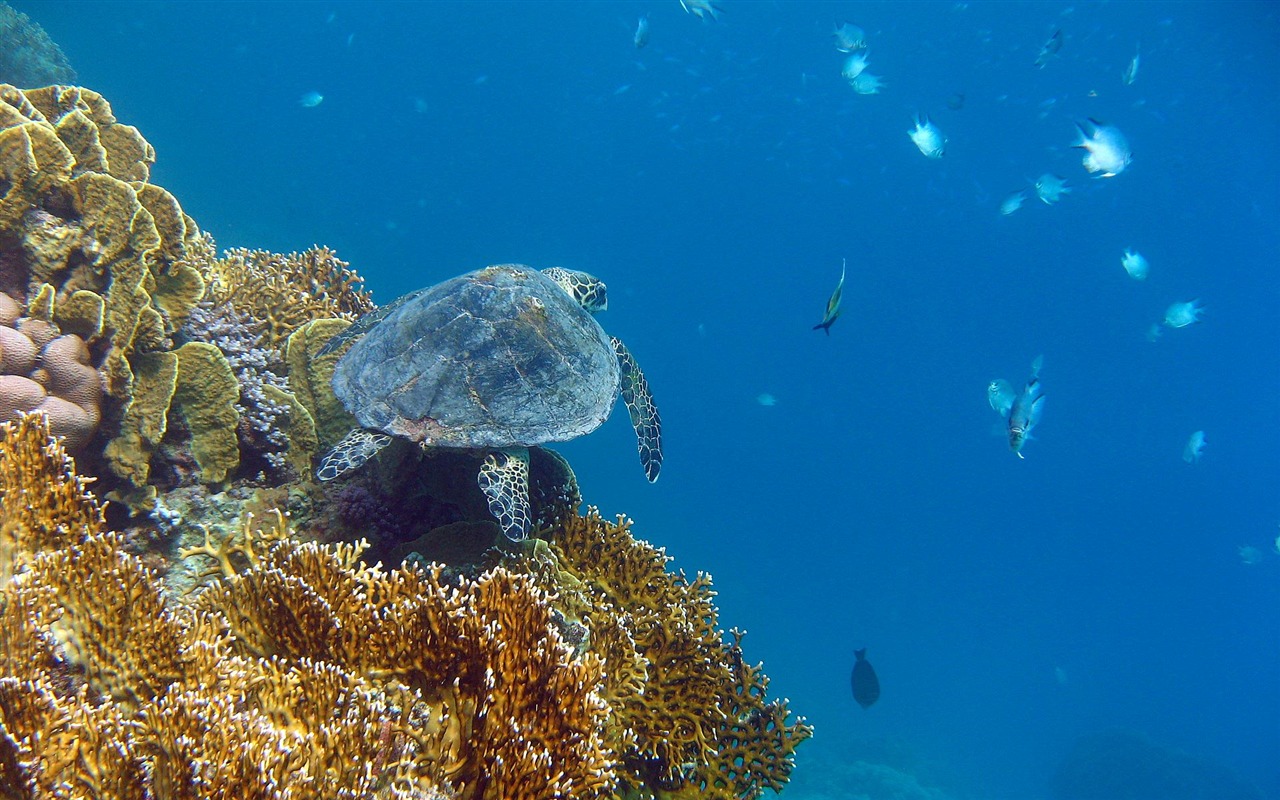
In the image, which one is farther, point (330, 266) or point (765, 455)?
point (765, 455)

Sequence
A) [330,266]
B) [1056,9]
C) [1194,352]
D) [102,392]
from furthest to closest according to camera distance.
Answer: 1. [1194,352]
2. [1056,9]
3. [330,266]
4. [102,392]

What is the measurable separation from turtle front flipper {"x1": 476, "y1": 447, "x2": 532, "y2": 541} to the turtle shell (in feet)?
0.54

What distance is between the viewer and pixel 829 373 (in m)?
84.6

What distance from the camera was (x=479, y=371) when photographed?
15.1 ft

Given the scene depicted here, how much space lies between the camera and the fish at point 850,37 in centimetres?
1462

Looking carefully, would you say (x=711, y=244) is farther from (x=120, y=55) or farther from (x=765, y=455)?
(x=120, y=55)

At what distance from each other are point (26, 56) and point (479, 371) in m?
21.6

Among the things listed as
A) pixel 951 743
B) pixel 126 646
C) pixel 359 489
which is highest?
pixel 951 743

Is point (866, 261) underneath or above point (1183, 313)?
above

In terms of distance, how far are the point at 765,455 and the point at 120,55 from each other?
85468 millimetres

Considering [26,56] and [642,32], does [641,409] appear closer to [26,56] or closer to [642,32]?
[642,32]

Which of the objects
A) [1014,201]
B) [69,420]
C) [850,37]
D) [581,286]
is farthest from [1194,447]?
[69,420]

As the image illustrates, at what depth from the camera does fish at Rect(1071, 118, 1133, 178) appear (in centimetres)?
1138

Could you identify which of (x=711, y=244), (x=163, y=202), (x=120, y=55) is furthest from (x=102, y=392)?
(x=120, y=55)
